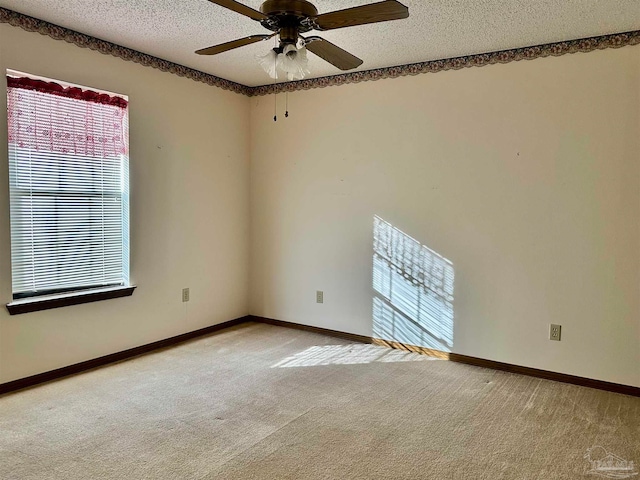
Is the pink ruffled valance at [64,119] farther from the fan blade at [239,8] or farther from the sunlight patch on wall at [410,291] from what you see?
the sunlight patch on wall at [410,291]

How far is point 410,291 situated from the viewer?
13.4 ft

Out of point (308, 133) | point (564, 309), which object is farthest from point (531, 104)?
point (308, 133)

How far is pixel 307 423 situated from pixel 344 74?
299 cm

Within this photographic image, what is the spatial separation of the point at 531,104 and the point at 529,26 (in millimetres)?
597

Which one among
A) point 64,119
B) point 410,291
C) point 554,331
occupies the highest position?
point 64,119

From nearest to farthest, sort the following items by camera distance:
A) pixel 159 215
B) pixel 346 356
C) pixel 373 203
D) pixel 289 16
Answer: pixel 289 16
pixel 346 356
pixel 159 215
pixel 373 203

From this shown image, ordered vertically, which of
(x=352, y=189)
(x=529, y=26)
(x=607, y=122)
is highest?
(x=529, y=26)

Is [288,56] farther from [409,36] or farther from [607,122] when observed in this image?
[607,122]

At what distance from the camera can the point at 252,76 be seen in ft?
14.7

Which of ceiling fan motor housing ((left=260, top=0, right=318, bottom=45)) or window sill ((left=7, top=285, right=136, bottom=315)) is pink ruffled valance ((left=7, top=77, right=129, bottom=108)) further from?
ceiling fan motor housing ((left=260, top=0, right=318, bottom=45))

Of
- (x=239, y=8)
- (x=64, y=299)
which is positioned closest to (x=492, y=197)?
(x=239, y=8)

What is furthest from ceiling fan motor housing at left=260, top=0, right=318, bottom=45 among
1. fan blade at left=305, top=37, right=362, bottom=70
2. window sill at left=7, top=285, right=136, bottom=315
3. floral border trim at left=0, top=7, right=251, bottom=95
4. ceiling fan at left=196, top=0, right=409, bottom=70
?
window sill at left=7, top=285, right=136, bottom=315

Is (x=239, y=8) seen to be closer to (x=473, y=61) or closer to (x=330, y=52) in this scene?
(x=330, y=52)

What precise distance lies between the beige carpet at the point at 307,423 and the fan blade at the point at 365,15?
2.06m
